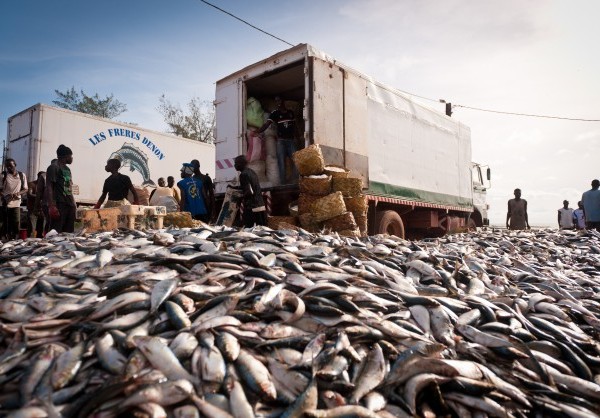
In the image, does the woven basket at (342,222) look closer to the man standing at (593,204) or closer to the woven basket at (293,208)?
the woven basket at (293,208)

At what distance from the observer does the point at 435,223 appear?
10258 mm

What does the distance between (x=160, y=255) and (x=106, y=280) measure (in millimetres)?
527

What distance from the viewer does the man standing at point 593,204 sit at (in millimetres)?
10203

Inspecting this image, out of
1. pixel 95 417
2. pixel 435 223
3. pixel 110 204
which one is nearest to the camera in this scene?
pixel 95 417

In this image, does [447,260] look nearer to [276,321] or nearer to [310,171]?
[276,321]

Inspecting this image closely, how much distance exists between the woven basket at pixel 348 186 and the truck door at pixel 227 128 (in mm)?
2213

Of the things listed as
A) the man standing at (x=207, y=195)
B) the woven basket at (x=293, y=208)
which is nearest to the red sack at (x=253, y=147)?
the man standing at (x=207, y=195)

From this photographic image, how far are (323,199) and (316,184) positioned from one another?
0.97ft

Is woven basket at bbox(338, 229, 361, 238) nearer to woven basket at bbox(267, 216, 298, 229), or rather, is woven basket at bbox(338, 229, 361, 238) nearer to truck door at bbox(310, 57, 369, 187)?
woven basket at bbox(267, 216, 298, 229)

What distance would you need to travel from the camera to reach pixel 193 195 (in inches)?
301

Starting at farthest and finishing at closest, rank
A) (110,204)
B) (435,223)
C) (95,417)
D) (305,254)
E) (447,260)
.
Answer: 1. (435,223)
2. (110,204)
3. (447,260)
4. (305,254)
5. (95,417)

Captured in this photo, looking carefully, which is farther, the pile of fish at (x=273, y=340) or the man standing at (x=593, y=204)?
the man standing at (x=593, y=204)

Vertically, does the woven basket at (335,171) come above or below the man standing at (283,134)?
below

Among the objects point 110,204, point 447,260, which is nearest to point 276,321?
point 447,260
